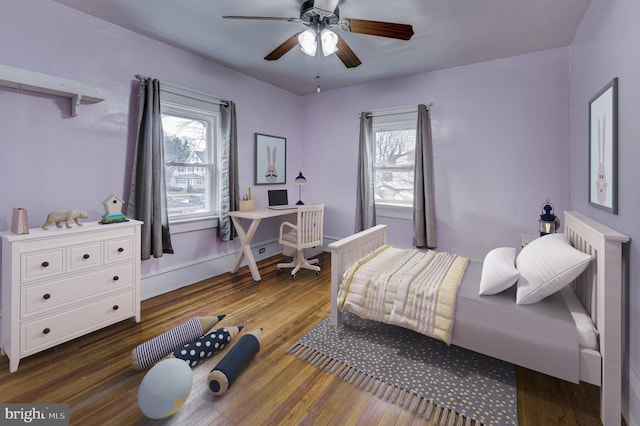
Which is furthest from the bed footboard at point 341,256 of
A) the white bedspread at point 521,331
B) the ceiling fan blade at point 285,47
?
the ceiling fan blade at point 285,47

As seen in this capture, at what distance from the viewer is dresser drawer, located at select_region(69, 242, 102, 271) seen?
2.12 m

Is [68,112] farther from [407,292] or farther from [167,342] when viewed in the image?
[407,292]

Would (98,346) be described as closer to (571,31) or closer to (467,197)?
(467,197)

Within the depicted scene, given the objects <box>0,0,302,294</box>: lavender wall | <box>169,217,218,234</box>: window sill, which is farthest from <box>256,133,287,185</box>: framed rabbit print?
<box>0,0,302,294</box>: lavender wall

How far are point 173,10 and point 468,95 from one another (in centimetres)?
310

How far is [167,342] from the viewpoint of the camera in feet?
6.64

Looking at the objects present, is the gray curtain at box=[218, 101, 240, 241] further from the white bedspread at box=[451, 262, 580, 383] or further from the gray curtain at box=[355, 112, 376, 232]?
the white bedspread at box=[451, 262, 580, 383]

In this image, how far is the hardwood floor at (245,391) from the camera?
1509 mm

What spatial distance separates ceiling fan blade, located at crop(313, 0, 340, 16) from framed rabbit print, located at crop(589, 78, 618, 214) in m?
1.72

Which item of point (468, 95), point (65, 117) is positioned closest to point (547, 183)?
point (468, 95)

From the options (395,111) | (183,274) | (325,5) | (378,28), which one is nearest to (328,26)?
(325,5)

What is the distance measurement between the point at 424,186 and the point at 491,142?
0.86 metres

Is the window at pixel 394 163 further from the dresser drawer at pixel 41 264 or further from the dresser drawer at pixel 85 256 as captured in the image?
the dresser drawer at pixel 41 264

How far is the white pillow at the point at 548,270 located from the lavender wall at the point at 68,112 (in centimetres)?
314
